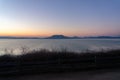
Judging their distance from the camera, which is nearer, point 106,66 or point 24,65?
point 24,65

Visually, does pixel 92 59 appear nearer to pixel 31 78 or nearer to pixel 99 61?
pixel 99 61

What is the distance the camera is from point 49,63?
14602mm

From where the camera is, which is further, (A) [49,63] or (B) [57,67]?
(A) [49,63]

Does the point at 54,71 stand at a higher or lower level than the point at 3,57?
lower

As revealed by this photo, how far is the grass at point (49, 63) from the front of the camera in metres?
13.6

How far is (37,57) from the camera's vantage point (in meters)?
15.9

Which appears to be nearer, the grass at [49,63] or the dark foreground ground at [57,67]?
the dark foreground ground at [57,67]

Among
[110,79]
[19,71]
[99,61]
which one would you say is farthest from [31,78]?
[99,61]

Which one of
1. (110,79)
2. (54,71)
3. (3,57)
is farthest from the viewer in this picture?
(3,57)

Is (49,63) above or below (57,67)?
above

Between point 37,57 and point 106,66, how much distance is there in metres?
5.47

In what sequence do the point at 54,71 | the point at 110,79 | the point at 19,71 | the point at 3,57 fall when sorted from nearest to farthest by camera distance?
the point at 110,79 → the point at 19,71 → the point at 54,71 → the point at 3,57

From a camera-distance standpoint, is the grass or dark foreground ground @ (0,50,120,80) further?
the grass

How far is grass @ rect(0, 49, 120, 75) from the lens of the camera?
1364 cm
